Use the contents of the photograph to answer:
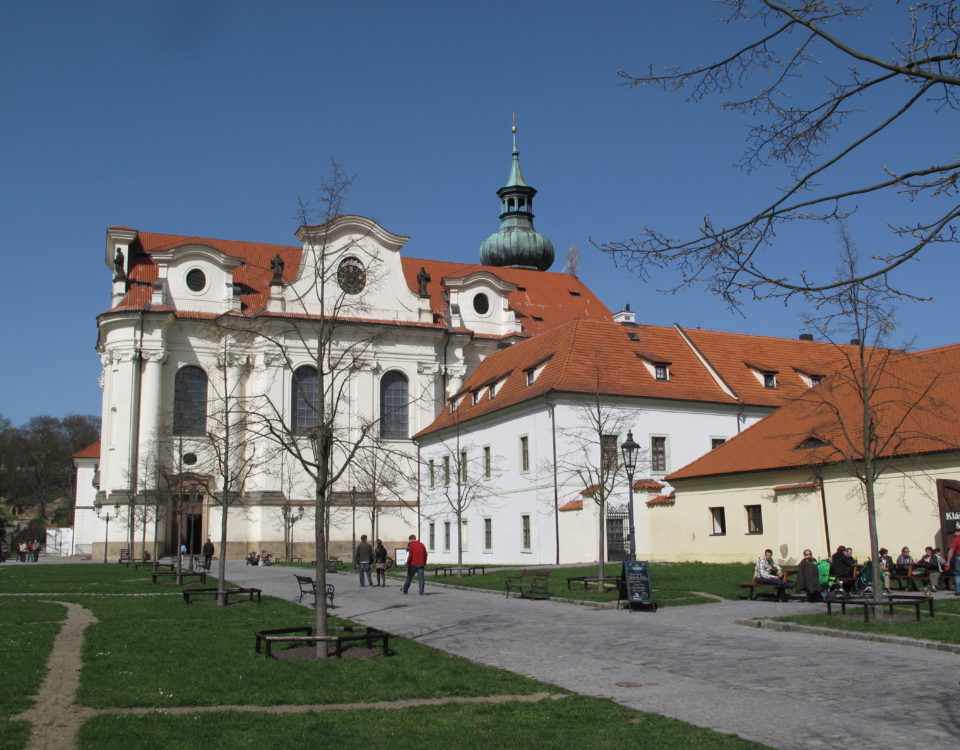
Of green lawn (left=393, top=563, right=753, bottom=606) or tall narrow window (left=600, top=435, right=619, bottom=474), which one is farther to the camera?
tall narrow window (left=600, top=435, right=619, bottom=474)

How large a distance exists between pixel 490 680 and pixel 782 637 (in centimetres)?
664

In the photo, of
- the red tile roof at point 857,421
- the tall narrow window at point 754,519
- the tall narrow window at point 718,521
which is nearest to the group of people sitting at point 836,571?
the red tile roof at point 857,421

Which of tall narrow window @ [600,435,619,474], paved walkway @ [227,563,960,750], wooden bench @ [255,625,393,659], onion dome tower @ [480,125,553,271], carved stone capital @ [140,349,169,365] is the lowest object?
paved walkway @ [227,563,960,750]

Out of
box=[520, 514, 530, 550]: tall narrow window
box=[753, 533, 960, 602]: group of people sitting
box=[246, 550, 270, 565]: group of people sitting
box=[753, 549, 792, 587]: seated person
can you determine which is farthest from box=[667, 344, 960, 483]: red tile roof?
box=[246, 550, 270, 565]: group of people sitting

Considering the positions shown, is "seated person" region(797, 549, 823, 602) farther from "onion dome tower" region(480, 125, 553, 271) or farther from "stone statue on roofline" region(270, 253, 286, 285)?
"onion dome tower" region(480, 125, 553, 271)

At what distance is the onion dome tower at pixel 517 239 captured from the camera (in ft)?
263

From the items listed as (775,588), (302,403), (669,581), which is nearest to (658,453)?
(669,581)

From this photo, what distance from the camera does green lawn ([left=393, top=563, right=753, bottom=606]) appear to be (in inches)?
929

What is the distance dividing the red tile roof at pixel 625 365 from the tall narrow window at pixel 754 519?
367 inches

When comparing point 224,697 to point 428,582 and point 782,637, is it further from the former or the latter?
point 428,582

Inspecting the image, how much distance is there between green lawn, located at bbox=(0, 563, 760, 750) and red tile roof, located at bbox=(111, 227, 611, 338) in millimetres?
43324

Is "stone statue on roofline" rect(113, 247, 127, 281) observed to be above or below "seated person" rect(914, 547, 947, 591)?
above

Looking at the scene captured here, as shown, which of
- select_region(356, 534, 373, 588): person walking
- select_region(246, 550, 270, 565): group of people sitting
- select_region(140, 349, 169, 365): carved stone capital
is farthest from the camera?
select_region(140, 349, 169, 365): carved stone capital

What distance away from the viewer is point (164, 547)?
57125 millimetres
